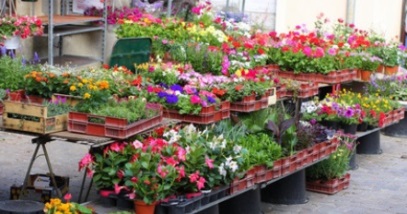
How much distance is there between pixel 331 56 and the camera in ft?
37.8

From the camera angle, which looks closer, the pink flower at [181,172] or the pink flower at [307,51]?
the pink flower at [181,172]

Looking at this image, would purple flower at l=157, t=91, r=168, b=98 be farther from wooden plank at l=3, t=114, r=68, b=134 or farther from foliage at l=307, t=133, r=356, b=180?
foliage at l=307, t=133, r=356, b=180

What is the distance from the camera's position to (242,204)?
26.7ft

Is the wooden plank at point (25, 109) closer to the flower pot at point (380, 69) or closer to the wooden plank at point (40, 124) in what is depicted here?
the wooden plank at point (40, 124)

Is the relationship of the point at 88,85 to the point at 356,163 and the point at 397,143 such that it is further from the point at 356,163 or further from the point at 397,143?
the point at 397,143

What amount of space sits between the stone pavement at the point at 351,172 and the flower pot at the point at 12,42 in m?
1.09

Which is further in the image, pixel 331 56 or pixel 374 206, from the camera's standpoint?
pixel 331 56

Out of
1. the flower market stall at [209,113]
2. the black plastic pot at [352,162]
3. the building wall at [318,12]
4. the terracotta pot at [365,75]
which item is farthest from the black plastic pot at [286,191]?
the building wall at [318,12]

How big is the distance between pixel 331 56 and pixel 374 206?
2.86 m

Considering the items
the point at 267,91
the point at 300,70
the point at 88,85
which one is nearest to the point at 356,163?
the point at 300,70

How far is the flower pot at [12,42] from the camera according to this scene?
11.2 metres

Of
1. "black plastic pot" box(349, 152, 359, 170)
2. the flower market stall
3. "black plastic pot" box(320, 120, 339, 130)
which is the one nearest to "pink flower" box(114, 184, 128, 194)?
the flower market stall

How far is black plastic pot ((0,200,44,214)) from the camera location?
256 inches

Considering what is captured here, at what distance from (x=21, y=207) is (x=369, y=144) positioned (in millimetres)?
6067
